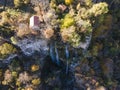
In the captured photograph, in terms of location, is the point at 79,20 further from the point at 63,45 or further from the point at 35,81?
the point at 35,81

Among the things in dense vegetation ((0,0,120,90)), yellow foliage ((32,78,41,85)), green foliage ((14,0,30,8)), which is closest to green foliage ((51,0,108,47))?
dense vegetation ((0,0,120,90))

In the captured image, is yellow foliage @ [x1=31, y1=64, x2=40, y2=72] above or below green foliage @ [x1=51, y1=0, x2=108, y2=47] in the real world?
below

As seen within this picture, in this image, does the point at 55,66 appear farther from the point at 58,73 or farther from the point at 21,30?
the point at 21,30

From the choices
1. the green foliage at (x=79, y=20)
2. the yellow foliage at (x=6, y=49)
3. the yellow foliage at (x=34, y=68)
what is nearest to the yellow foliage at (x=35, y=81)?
the yellow foliage at (x=34, y=68)

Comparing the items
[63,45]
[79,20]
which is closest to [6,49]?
[63,45]

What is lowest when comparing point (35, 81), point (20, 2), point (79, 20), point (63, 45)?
point (35, 81)

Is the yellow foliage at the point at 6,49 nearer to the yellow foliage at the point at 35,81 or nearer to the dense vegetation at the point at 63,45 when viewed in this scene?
the dense vegetation at the point at 63,45

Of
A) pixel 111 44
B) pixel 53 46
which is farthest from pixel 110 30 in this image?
pixel 53 46

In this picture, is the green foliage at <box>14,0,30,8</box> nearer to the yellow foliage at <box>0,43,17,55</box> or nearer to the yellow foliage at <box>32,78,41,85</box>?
the yellow foliage at <box>0,43,17,55</box>

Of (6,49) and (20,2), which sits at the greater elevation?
(20,2)

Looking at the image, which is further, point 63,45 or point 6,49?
point 63,45
